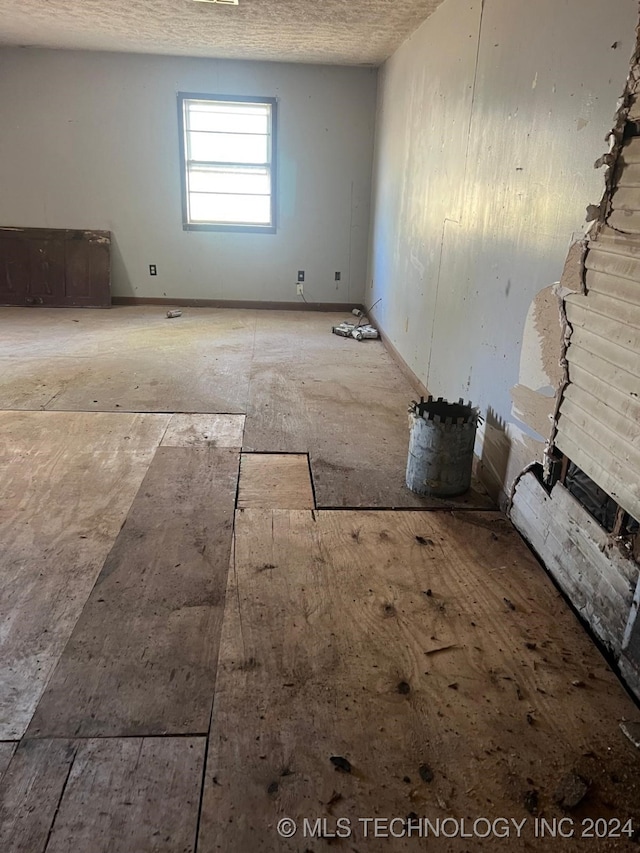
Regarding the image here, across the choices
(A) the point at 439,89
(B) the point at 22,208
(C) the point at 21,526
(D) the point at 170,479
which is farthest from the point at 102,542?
(B) the point at 22,208

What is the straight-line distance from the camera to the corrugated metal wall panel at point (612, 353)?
63.4 inches

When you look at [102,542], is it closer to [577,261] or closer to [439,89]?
[577,261]

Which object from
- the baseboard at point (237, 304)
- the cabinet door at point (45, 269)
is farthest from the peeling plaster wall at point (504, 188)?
the cabinet door at point (45, 269)

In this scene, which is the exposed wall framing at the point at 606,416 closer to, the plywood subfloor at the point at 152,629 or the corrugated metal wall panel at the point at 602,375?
the corrugated metal wall panel at the point at 602,375

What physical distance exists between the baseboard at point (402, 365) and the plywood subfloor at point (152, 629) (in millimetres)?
1809

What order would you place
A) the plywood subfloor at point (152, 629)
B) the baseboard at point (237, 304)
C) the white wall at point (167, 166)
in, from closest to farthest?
the plywood subfloor at point (152, 629)
the white wall at point (167, 166)
the baseboard at point (237, 304)

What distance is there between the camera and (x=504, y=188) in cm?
256

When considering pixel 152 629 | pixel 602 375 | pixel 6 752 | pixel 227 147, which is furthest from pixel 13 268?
pixel 602 375

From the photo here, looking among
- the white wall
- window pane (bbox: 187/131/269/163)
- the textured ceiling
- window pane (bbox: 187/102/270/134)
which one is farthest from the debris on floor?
the textured ceiling

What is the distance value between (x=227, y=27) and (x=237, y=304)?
2.68 meters

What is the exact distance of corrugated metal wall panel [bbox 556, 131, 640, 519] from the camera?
161 cm

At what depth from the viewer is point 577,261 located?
75.0 inches

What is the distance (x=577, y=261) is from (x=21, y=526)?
2.18 metres

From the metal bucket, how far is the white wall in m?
4.32
